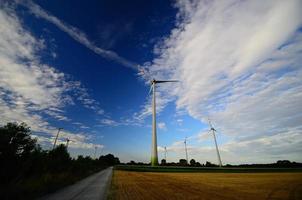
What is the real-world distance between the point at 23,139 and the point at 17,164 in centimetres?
275

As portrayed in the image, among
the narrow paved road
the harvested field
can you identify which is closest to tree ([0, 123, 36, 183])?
the narrow paved road

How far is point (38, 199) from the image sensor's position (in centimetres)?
1449

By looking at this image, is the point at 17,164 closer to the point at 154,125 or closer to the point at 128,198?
the point at 128,198

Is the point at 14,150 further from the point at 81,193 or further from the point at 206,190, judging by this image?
the point at 206,190

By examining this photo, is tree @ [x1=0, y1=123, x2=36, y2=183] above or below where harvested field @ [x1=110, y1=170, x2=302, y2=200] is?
above

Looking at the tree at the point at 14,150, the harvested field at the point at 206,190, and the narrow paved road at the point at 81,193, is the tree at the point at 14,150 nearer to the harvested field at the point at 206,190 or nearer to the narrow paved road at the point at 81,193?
the narrow paved road at the point at 81,193

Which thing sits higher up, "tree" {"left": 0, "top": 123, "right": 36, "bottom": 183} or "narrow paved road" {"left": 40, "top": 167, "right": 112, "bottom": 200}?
"tree" {"left": 0, "top": 123, "right": 36, "bottom": 183}

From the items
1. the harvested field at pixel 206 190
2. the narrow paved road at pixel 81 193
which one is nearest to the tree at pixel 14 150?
the narrow paved road at pixel 81 193

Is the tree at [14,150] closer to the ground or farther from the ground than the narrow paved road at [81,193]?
farther from the ground

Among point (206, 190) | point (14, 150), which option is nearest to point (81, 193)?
point (14, 150)

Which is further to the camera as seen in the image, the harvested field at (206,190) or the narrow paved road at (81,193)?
the harvested field at (206,190)

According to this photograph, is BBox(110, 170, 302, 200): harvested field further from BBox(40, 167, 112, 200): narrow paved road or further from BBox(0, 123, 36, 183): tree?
BBox(0, 123, 36, 183): tree

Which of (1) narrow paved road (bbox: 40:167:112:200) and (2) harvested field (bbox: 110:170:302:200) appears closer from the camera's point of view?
(1) narrow paved road (bbox: 40:167:112:200)

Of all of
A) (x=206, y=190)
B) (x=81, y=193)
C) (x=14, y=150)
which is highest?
(x=14, y=150)
